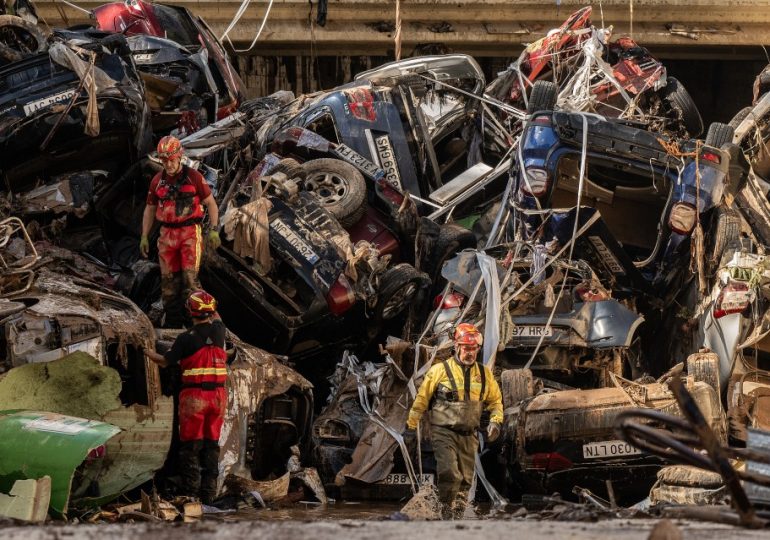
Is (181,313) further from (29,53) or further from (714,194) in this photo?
(714,194)

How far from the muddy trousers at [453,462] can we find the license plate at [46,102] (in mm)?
4720

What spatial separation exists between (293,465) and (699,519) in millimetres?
5376

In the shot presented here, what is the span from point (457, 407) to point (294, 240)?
2689 millimetres

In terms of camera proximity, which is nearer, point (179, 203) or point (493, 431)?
point (493, 431)

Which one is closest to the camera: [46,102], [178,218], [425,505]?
[425,505]

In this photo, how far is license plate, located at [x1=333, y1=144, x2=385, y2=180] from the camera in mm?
13453

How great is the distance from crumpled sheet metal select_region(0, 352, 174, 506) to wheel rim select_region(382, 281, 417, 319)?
3397mm

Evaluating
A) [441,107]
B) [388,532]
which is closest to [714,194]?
[441,107]

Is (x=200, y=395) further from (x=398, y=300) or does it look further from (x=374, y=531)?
(x=374, y=531)

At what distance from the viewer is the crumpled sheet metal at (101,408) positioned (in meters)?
8.95

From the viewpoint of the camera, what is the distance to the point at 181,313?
38.3 ft

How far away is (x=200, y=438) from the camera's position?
9.81 m

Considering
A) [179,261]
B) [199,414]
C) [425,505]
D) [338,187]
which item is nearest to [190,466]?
[199,414]

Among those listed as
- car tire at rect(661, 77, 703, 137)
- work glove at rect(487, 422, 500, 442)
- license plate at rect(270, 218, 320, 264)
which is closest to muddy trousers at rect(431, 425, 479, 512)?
work glove at rect(487, 422, 500, 442)
